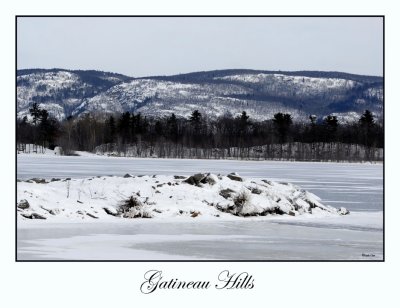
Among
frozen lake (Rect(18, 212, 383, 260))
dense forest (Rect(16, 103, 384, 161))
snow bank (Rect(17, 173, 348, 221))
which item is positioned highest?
dense forest (Rect(16, 103, 384, 161))

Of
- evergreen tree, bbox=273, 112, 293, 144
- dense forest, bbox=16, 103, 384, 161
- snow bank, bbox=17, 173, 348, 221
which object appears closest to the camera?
snow bank, bbox=17, 173, 348, 221

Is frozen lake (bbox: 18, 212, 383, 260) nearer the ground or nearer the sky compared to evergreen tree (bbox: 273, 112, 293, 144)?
nearer the ground

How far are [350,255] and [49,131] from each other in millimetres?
81416

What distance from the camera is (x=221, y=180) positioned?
1931 cm

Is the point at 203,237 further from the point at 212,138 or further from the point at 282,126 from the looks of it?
the point at 282,126

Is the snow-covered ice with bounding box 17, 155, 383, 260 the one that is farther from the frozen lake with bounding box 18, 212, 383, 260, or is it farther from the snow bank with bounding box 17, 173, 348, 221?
the snow bank with bounding box 17, 173, 348, 221

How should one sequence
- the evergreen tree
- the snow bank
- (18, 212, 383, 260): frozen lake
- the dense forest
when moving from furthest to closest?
the evergreen tree
the dense forest
the snow bank
(18, 212, 383, 260): frozen lake

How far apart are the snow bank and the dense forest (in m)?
62.7

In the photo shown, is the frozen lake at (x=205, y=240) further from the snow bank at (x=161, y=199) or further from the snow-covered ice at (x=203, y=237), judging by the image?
the snow bank at (x=161, y=199)

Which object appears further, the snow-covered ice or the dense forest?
the dense forest

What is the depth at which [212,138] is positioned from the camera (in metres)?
116

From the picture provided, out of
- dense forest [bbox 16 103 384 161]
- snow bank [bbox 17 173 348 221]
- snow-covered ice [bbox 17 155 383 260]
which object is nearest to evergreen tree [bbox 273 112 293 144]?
dense forest [bbox 16 103 384 161]

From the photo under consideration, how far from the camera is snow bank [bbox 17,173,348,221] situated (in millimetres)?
16516
